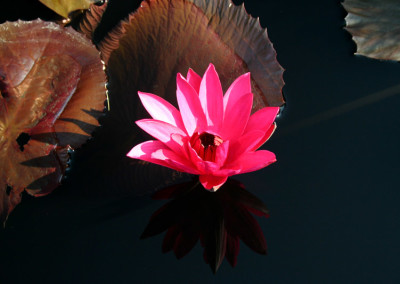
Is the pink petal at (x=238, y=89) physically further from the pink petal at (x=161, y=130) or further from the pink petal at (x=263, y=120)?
the pink petal at (x=161, y=130)

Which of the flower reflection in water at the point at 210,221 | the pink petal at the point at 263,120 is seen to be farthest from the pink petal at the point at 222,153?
the flower reflection in water at the point at 210,221

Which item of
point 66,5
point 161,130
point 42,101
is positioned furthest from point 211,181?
point 66,5

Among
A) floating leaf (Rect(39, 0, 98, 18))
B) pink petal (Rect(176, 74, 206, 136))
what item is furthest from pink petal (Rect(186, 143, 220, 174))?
floating leaf (Rect(39, 0, 98, 18))

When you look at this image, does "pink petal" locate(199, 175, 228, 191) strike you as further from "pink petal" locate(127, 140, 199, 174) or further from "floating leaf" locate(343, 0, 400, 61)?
"floating leaf" locate(343, 0, 400, 61)

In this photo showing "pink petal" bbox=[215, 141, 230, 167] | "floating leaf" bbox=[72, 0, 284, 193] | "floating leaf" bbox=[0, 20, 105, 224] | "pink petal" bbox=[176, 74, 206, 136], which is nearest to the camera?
"pink petal" bbox=[215, 141, 230, 167]

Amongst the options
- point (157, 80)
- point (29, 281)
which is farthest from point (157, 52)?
point (29, 281)
